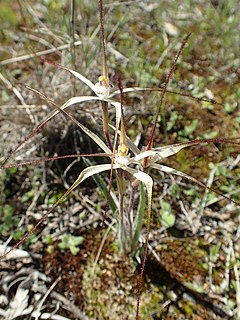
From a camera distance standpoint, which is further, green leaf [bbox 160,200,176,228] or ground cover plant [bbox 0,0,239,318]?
green leaf [bbox 160,200,176,228]

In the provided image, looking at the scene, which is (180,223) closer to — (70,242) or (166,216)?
(166,216)

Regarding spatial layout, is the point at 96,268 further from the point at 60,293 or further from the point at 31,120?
the point at 31,120

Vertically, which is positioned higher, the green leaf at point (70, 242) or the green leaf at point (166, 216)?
the green leaf at point (166, 216)

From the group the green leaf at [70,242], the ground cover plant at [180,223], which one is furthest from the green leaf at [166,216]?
the green leaf at [70,242]

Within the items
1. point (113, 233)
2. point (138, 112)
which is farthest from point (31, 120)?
point (113, 233)

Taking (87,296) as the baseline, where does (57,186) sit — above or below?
above

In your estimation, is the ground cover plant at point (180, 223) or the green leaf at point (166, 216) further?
the green leaf at point (166, 216)

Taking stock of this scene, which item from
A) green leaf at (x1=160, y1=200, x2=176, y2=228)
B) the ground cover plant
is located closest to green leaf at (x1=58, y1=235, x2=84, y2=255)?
the ground cover plant

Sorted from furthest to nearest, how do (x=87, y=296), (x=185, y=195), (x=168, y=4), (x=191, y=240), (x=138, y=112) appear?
1. (x=168, y=4)
2. (x=138, y=112)
3. (x=185, y=195)
4. (x=191, y=240)
5. (x=87, y=296)

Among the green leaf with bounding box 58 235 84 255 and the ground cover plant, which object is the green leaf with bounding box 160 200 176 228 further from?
the green leaf with bounding box 58 235 84 255

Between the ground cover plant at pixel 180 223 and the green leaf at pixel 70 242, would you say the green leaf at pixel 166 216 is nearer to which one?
the ground cover plant at pixel 180 223

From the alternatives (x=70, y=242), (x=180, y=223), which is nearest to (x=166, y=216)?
(x=180, y=223)
